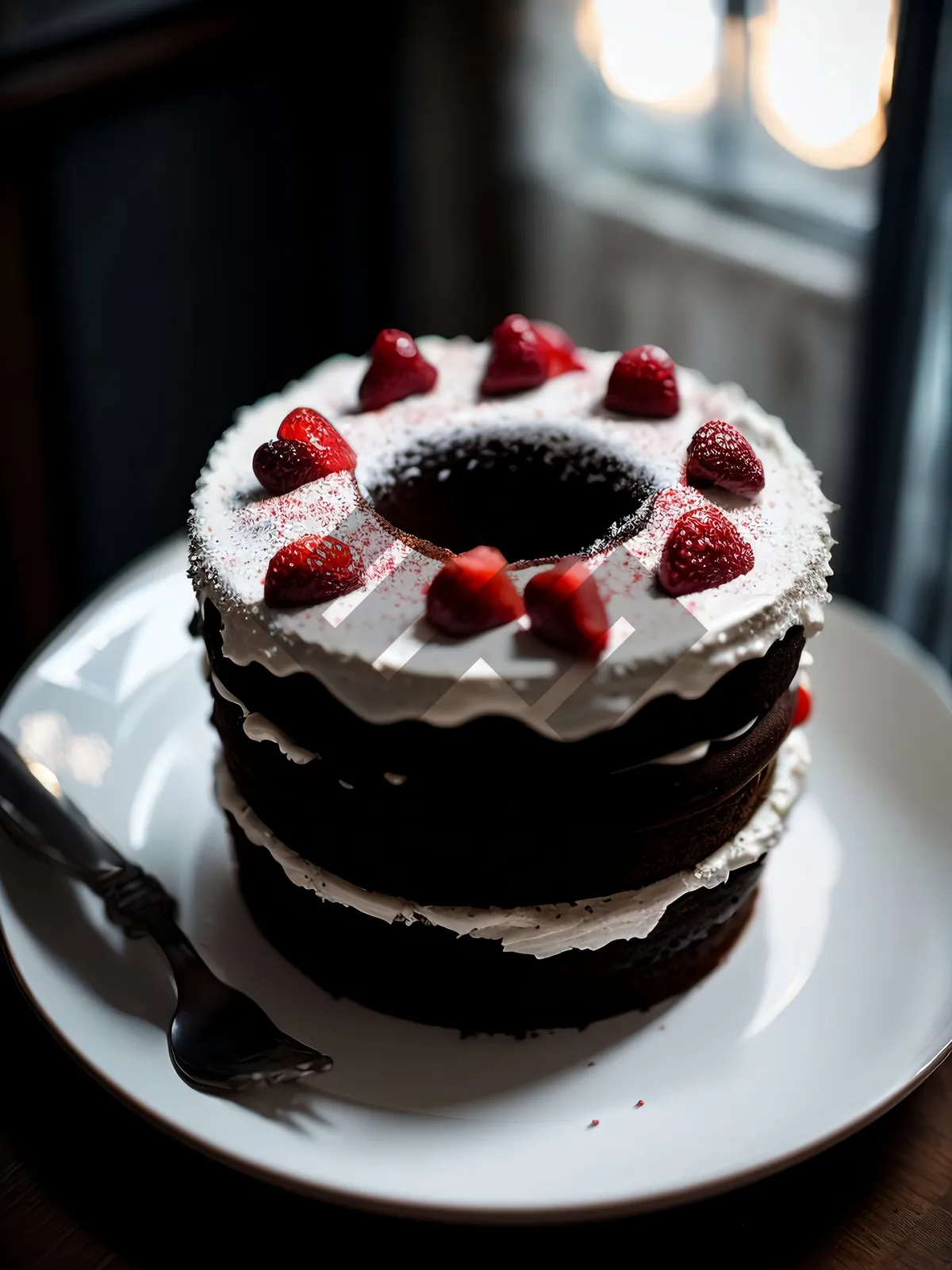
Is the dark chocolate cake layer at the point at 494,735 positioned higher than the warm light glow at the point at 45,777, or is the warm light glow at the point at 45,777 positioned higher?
the dark chocolate cake layer at the point at 494,735

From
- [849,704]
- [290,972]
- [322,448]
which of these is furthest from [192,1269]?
[849,704]

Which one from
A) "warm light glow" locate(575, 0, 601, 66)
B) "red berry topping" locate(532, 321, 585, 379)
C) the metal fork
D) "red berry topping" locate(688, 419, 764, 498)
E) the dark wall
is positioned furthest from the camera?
"warm light glow" locate(575, 0, 601, 66)

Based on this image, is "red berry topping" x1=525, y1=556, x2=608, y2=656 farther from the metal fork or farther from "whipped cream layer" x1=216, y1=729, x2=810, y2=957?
the metal fork

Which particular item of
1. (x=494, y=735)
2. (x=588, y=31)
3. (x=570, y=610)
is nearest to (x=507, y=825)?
(x=494, y=735)

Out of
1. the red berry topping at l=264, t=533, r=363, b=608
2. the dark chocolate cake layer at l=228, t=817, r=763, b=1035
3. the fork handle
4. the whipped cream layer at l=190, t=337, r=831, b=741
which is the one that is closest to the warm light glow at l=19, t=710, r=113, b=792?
the fork handle

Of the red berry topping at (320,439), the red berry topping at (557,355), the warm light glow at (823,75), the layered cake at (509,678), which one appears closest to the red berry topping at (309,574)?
the layered cake at (509,678)

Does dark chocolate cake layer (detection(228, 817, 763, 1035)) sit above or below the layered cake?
below

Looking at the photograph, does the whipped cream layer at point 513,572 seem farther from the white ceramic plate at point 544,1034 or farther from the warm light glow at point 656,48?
the warm light glow at point 656,48

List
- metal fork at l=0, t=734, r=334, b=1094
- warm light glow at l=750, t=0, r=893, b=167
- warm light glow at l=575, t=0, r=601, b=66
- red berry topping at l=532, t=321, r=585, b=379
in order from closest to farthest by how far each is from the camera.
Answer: metal fork at l=0, t=734, r=334, b=1094
red berry topping at l=532, t=321, r=585, b=379
warm light glow at l=750, t=0, r=893, b=167
warm light glow at l=575, t=0, r=601, b=66
